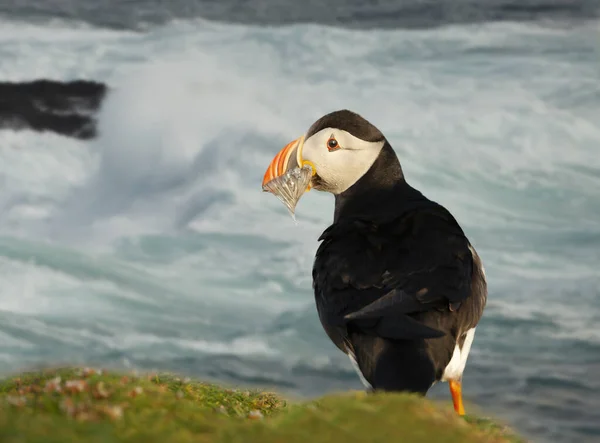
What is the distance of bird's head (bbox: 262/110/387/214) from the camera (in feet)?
23.1

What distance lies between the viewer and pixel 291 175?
7.15 m

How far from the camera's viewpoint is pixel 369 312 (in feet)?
16.0

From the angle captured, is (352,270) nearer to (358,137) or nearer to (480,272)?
(480,272)

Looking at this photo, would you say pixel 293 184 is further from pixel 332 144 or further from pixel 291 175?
pixel 332 144

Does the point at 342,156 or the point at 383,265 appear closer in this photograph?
the point at 383,265

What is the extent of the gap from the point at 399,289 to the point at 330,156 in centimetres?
221

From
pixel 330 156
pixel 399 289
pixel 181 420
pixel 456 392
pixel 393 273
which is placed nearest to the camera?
pixel 181 420

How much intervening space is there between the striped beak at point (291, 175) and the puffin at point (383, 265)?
0.03 ft

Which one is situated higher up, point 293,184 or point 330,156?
point 330,156

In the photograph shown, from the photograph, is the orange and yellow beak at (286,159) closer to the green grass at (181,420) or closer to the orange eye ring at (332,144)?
the orange eye ring at (332,144)

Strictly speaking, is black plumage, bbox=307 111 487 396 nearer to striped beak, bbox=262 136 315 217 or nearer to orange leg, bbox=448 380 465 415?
orange leg, bbox=448 380 465 415

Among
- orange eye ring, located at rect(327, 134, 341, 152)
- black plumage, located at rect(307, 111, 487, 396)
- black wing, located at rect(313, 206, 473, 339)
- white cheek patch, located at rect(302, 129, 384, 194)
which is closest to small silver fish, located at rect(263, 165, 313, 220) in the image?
white cheek patch, located at rect(302, 129, 384, 194)

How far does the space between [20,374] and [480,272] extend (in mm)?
3633

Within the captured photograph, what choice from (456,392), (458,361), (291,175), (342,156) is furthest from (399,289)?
(291,175)
